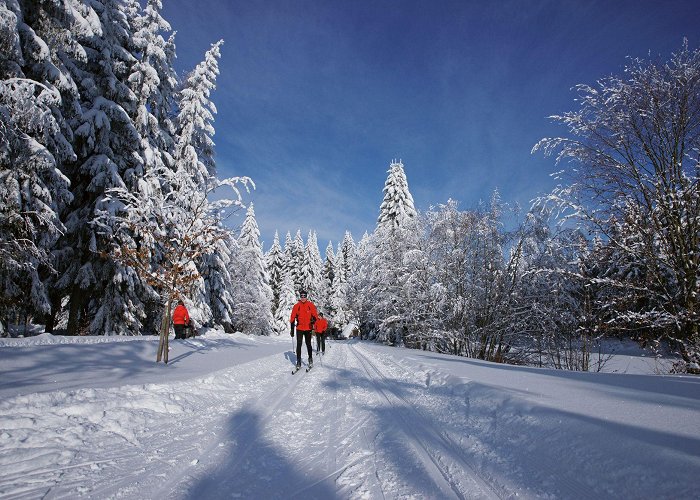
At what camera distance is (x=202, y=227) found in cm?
926

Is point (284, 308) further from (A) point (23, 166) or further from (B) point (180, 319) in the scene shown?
(A) point (23, 166)

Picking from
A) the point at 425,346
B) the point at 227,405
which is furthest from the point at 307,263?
the point at 227,405

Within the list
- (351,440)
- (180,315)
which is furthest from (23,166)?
(351,440)

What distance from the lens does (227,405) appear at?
17.1ft

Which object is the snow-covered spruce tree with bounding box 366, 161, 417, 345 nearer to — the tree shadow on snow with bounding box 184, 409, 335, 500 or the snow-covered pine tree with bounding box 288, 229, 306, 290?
the tree shadow on snow with bounding box 184, 409, 335, 500

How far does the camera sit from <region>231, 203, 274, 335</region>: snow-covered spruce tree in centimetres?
3236

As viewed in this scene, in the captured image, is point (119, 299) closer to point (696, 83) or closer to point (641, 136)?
point (641, 136)

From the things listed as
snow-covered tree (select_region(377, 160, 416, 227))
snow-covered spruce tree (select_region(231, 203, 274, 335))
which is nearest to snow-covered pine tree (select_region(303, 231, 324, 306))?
snow-covered spruce tree (select_region(231, 203, 274, 335))

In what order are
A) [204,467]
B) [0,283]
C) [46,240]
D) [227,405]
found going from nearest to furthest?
1. [204,467]
2. [227,405]
3. [0,283]
4. [46,240]

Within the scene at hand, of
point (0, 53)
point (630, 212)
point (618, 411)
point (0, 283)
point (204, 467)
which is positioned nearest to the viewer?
point (204, 467)

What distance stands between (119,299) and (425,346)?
631 inches

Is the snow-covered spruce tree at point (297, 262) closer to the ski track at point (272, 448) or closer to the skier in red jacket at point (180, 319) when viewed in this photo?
the skier in red jacket at point (180, 319)

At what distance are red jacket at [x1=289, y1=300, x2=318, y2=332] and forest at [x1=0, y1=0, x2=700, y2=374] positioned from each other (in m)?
2.84

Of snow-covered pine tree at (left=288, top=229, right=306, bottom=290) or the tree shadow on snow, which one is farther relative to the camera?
snow-covered pine tree at (left=288, top=229, right=306, bottom=290)
